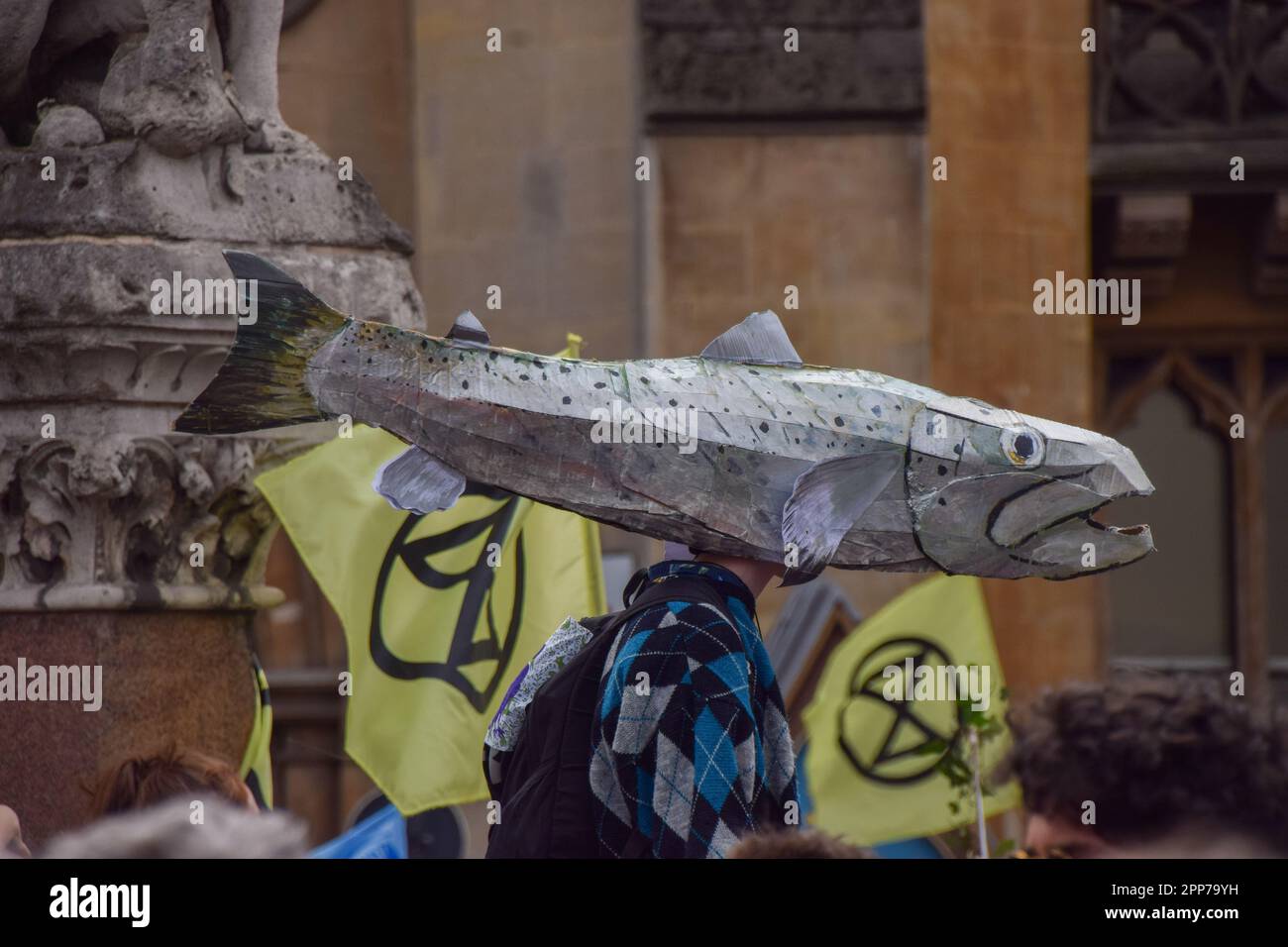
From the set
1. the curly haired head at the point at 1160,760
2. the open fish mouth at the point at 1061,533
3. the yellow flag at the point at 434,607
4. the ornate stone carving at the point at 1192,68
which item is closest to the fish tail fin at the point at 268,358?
the open fish mouth at the point at 1061,533

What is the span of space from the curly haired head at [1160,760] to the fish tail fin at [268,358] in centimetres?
126

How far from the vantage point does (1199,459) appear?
11.3m

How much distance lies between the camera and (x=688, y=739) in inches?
115

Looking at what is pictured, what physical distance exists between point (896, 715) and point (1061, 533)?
13.2 feet

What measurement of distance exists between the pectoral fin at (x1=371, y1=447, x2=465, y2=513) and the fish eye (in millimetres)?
793

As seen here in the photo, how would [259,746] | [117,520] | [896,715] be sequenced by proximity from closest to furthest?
1. [117,520]
2. [259,746]
3. [896,715]

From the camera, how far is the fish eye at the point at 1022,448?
3.15 metres

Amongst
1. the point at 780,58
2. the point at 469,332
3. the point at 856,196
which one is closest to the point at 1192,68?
the point at 856,196

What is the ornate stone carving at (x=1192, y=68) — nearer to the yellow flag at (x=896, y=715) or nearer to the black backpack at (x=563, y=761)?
the yellow flag at (x=896, y=715)

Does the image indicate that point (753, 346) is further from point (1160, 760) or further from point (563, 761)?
point (1160, 760)

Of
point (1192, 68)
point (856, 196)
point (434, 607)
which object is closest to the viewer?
point (434, 607)

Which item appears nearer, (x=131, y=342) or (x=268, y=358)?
(x=268, y=358)
